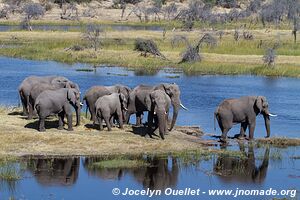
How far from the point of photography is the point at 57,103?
23734 millimetres

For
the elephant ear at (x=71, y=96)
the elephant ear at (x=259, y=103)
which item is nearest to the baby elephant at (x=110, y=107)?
the elephant ear at (x=71, y=96)

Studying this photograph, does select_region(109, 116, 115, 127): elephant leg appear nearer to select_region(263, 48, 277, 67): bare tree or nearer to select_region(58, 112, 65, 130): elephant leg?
select_region(58, 112, 65, 130): elephant leg

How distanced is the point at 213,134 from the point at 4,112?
23.5ft

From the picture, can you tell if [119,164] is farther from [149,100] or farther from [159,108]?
[149,100]

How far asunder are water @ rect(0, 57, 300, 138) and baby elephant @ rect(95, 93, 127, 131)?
432cm

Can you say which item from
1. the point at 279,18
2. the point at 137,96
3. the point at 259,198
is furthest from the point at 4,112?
the point at 279,18

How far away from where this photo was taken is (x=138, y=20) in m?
98.7

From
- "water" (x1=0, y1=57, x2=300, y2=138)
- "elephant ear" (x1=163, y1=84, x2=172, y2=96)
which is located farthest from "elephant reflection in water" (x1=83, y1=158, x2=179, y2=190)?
"water" (x1=0, y1=57, x2=300, y2=138)

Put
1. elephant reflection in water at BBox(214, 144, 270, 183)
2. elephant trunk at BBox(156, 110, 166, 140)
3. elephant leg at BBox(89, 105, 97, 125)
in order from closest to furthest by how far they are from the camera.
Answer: elephant reflection in water at BBox(214, 144, 270, 183) → elephant trunk at BBox(156, 110, 166, 140) → elephant leg at BBox(89, 105, 97, 125)

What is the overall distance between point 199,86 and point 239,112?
17178 mm

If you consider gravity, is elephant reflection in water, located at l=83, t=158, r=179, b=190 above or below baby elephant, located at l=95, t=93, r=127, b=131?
below

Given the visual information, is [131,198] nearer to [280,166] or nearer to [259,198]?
[259,198]

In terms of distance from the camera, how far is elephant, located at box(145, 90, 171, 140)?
24.1 m

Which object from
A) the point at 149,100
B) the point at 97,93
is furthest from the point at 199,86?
the point at 149,100
